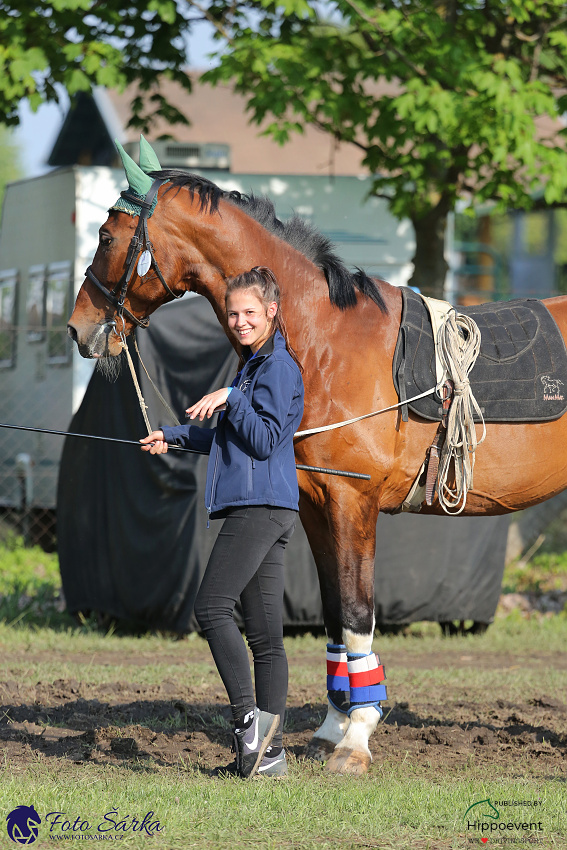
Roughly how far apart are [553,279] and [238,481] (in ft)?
62.6

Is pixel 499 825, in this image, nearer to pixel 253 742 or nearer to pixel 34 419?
pixel 253 742

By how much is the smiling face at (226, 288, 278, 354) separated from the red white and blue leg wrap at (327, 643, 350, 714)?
152cm

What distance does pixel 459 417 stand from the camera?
437 centimetres

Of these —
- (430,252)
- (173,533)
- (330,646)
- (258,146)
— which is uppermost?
(258,146)

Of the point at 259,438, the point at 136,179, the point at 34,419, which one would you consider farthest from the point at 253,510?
the point at 34,419

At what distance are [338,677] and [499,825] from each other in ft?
3.97

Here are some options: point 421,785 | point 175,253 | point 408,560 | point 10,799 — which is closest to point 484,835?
point 421,785

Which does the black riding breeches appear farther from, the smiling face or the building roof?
the building roof

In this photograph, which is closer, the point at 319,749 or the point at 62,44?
the point at 319,749

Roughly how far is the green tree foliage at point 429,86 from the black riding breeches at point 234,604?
5.94 meters

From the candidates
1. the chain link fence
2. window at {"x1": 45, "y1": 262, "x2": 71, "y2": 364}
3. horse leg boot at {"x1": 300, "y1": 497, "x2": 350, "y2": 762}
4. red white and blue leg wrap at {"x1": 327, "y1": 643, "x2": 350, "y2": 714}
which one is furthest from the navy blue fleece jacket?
window at {"x1": 45, "y1": 262, "x2": 71, "y2": 364}

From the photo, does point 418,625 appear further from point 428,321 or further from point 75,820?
point 75,820

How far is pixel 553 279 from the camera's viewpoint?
21.6m

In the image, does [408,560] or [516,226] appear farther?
[516,226]
